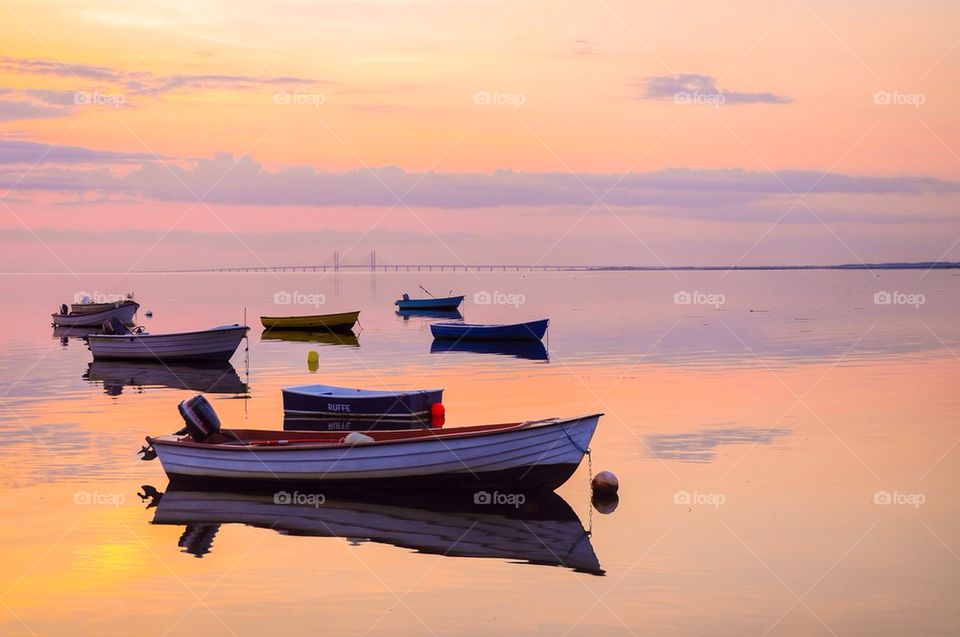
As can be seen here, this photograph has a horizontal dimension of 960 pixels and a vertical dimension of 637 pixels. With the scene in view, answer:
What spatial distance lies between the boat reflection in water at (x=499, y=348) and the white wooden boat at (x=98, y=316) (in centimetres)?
2756

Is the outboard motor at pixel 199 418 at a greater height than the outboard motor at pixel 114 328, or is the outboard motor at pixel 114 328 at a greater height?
the outboard motor at pixel 114 328

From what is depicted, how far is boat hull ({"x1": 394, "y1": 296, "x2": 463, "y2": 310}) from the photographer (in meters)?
105

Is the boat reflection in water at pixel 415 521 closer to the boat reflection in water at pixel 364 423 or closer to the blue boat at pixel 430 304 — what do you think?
the boat reflection in water at pixel 364 423

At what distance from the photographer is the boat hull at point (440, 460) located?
2100cm

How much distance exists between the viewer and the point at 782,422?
30.5m

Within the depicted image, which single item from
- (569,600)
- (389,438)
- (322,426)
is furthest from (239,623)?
(322,426)

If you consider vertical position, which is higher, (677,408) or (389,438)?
(677,408)

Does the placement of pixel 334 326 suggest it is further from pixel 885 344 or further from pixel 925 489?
pixel 925 489

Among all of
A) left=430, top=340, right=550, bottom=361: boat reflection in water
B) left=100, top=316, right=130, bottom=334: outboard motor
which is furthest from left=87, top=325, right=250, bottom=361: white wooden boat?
left=430, top=340, right=550, bottom=361: boat reflection in water

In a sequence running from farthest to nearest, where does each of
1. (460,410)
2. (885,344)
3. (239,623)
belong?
(885,344), (460,410), (239,623)

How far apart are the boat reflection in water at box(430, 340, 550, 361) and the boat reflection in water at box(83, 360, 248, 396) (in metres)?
13.2

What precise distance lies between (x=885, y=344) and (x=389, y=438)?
41.3 m

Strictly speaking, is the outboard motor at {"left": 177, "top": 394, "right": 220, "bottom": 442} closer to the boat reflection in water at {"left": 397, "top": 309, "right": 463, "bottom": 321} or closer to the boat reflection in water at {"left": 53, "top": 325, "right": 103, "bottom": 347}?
the boat reflection in water at {"left": 53, "top": 325, "right": 103, "bottom": 347}

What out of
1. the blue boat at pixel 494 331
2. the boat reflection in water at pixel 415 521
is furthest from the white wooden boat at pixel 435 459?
the blue boat at pixel 494 331
